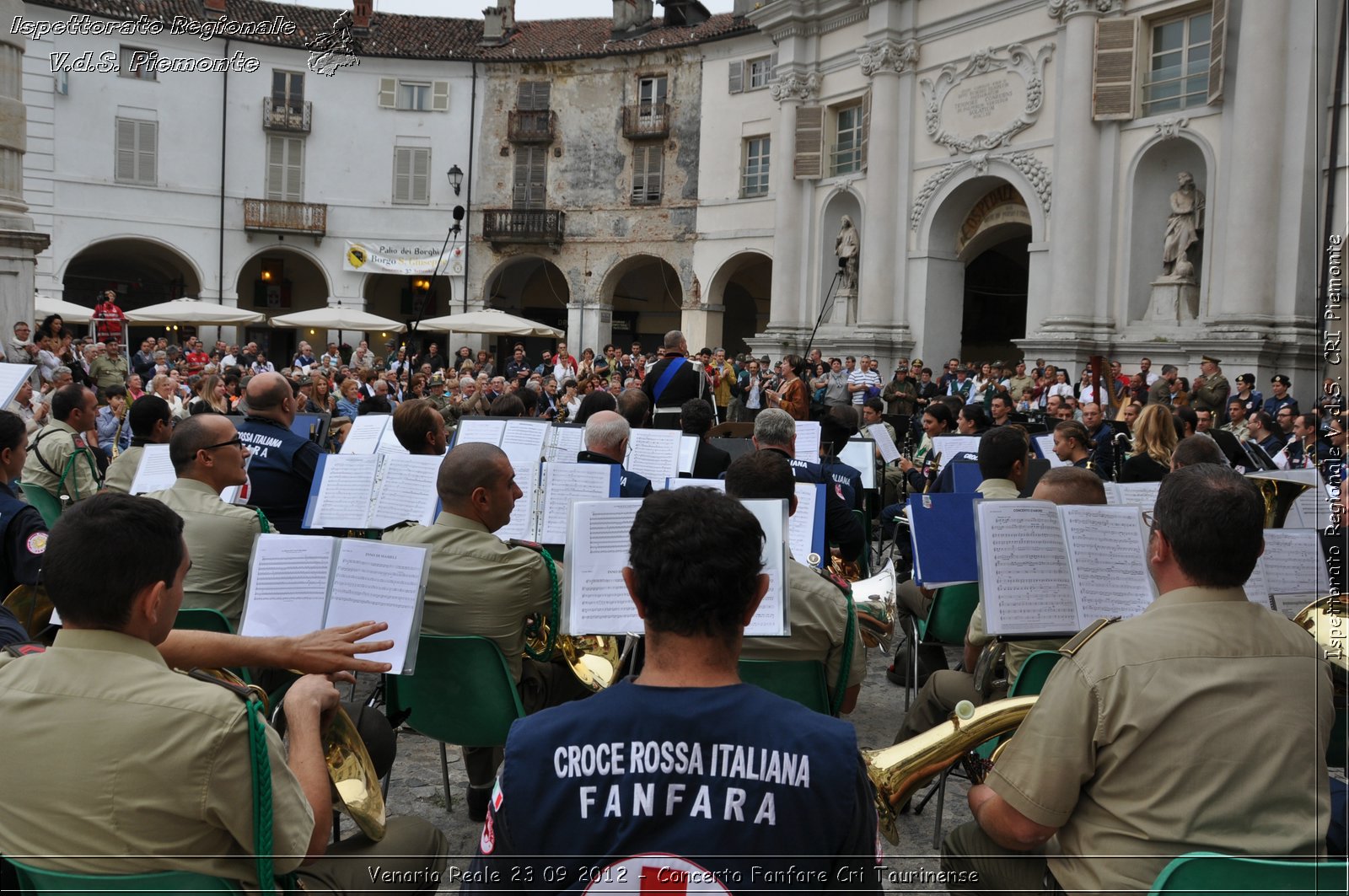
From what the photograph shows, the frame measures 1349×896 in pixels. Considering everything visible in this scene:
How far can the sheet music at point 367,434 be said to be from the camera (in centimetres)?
734

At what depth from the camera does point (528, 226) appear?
31578 millimetres

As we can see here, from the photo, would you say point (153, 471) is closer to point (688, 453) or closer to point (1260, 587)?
point (688, 453)

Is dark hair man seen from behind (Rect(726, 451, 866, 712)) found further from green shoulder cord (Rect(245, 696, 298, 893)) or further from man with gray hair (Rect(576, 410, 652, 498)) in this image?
man with gray hair (Rect(576, 410, 652, 498))

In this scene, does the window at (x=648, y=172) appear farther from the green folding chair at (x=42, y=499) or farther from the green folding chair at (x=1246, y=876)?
the green folding chair at (x=1246, y=876)

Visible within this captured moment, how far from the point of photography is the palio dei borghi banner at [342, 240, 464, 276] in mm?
31828

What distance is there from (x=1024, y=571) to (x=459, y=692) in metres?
2.00

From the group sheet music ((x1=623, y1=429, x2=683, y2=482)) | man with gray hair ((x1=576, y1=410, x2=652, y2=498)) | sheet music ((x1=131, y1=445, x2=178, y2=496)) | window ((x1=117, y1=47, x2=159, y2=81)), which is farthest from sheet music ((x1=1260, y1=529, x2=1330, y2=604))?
window ((x1=117, y1=47, x2=159, y2=81))

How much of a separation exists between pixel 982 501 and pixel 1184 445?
2.74m

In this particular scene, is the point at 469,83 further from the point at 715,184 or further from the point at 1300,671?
A: the point at 1300,671

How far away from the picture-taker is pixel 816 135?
77.6 feet

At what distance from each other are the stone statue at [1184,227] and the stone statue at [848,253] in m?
7.38

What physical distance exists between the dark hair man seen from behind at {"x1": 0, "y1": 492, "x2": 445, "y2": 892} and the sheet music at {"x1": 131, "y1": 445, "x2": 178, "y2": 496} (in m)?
3.41

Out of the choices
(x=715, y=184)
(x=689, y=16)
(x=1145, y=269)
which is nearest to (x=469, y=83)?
(x=689, y=16)

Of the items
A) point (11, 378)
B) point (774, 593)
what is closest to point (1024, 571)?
point (774, 593)
